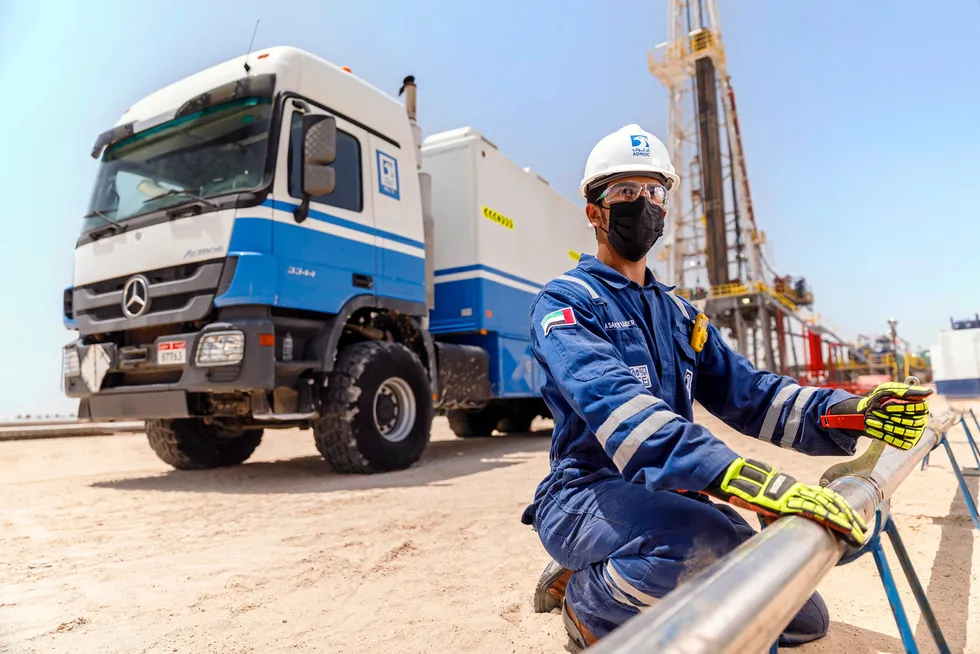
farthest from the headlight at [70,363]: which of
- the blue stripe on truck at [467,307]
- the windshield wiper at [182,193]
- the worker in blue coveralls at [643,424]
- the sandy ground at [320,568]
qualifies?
the worker in blue coveralls at [643,424]

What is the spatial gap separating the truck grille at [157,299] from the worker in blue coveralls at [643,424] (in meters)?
3.51

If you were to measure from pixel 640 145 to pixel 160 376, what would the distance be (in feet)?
14.4

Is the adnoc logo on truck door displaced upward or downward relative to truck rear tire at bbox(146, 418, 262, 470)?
upward

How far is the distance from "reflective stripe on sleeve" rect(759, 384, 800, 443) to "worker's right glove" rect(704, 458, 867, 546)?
0.80 metres

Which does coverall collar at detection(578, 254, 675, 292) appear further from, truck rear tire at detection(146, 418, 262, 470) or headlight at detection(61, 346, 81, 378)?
truck rear tire at detection(146, 418, 262, 470)

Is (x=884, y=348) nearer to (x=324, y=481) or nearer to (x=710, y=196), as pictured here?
(x=710, y=196)

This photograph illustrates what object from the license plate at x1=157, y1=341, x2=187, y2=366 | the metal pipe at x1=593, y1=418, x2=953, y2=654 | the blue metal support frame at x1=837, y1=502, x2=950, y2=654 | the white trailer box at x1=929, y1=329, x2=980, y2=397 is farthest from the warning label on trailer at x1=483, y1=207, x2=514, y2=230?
the white trailer box at x1=929, y1=329, x2=980, y2=397

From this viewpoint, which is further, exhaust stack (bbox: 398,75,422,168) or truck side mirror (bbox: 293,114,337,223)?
exhaust stack (bbox: 398,75,422,168)

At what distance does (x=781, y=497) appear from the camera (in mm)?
1360

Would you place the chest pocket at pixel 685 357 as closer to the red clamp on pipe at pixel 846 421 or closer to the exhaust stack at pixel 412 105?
the red clamp on pipe at pixel 846 421

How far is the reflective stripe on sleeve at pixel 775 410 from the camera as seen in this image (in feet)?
7.29

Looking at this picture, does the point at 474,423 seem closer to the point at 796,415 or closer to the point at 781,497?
the point at 796,415

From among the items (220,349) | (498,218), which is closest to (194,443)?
(220,349)

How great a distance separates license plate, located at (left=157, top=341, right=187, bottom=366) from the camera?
195 inches
